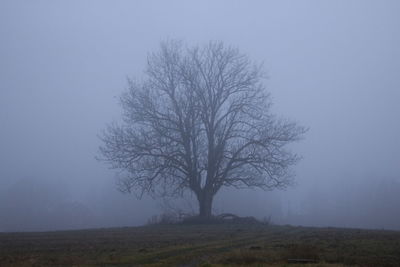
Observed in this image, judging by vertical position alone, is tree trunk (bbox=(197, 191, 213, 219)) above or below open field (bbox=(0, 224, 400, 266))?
above

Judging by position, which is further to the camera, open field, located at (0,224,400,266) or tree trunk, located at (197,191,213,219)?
tree trunk, located at (197,191,213,219)

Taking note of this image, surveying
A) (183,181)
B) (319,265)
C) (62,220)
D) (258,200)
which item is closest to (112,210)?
(62,220)

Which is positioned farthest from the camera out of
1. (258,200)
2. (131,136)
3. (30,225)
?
(258,200)

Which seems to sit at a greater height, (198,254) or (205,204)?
(205,204)

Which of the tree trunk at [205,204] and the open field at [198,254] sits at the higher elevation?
the tree trunk at [205,204]

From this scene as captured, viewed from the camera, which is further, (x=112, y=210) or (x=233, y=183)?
(x=112, y=210)

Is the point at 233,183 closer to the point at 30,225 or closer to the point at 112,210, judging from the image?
the point at 30,225

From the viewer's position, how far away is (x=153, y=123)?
30.8m

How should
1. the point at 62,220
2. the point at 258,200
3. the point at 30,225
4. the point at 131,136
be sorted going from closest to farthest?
1. the point at 131,136
2. the point at 30,225
3. the point at 62,220
4. the point at 258,200

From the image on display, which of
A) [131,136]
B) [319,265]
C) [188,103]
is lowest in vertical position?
[319,265]

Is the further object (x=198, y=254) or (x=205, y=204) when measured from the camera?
(x=205, y=204)

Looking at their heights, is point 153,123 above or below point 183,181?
above

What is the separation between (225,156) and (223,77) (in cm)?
526

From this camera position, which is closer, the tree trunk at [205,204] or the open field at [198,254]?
the open field at [198,254]
